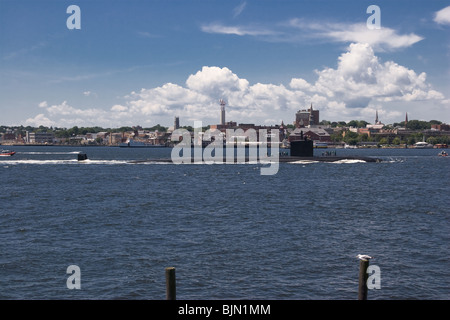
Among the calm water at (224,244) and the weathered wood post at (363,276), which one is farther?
the calm water at (224,244)

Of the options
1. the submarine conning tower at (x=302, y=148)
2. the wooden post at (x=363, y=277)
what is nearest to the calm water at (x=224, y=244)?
the wooden post at (x=363, y=277)

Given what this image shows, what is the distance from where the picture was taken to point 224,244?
25344mm

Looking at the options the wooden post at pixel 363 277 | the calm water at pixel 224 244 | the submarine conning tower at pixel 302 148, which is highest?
the submarine conning tower at pixel 302 148

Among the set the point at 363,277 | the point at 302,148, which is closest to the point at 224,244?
the point at 363,277

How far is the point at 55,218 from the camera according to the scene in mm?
34375

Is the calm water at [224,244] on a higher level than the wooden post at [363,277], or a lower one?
lower

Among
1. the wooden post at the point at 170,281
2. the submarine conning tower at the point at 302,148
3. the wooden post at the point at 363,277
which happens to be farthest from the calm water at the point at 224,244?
the submarine conning tower at the point at 302,148

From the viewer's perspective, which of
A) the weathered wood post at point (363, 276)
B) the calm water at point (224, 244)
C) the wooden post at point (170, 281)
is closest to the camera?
the wooden post at point (170, 281)

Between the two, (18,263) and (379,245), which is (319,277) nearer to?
(379,245)

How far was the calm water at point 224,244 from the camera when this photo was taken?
61.2 ft

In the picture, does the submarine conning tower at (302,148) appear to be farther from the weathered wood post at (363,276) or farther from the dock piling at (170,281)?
the dock piling at (170,281)

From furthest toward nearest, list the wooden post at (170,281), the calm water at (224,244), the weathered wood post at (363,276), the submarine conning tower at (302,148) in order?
the submarine conning tower at (302,148)
the calm water at (224,244)
the weathered wood post at (363,276)
the wooden post at (170,281)

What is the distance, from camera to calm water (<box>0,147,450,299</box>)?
61.2ft
